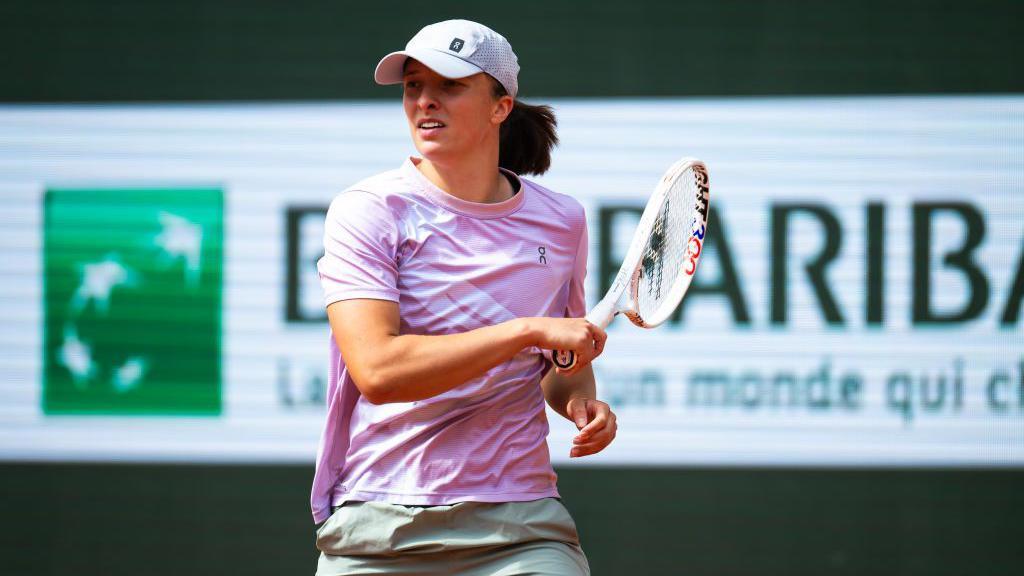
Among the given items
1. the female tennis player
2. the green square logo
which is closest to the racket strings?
the female tennis player

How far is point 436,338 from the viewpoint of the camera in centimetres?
219

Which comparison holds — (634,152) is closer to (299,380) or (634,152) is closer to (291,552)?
(299,380)

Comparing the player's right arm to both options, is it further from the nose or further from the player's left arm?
the nose

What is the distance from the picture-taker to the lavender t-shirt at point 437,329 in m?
2.31

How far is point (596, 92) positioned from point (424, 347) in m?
3.10

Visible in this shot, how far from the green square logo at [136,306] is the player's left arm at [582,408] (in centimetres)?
286

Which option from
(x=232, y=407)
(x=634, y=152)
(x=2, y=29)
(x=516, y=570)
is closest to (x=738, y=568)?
(x=634, y=152)

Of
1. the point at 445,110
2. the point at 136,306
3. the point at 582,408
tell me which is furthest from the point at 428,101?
the point at 136,306

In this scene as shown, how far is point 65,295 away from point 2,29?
1209mm

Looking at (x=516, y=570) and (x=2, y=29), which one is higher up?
(x=2, y=29)

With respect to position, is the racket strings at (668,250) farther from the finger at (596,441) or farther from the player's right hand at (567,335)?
the player's right hand at (567,335)

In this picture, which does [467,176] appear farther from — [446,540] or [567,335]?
[446,540]

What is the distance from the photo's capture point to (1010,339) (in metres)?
4.93

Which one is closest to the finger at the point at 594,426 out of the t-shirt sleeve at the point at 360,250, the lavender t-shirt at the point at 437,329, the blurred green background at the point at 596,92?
the lavender t-shirt at the point at 437,329
